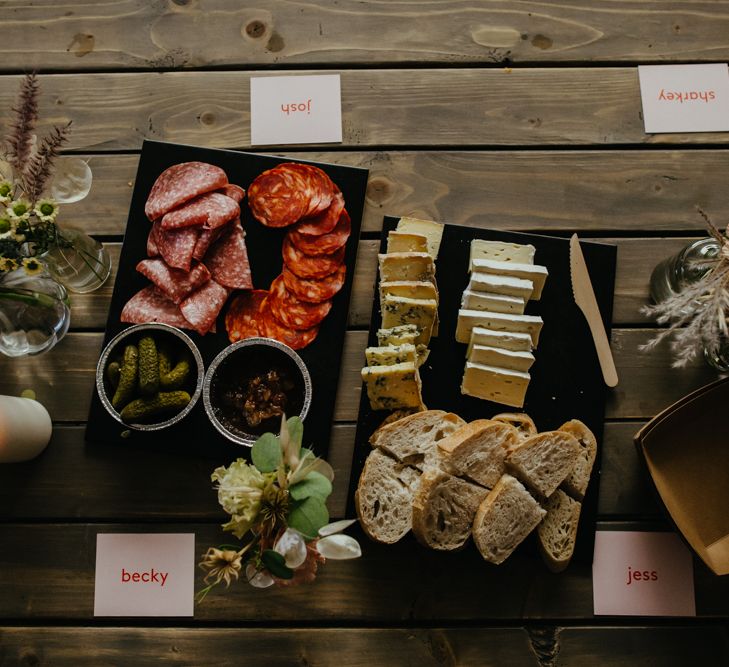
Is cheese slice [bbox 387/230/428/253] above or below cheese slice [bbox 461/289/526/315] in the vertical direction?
above

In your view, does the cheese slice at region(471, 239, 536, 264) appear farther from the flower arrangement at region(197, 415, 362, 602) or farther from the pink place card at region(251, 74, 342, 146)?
the flower arrangement at region(197, 415, 362, 602)

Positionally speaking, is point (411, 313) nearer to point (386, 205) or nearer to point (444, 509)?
point (386, 205)

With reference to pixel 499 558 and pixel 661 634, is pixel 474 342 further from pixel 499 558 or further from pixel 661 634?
pixel 661 634

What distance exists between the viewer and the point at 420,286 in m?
1.37

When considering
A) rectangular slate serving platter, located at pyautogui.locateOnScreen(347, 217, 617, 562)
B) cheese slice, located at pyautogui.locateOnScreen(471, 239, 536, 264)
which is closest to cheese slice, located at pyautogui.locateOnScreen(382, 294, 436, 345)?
rectangular slate serving platter, located at pyautogui.locateOnScreen(347, 217, 617, 562)

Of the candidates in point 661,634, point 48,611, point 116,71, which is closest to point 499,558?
point 661,634

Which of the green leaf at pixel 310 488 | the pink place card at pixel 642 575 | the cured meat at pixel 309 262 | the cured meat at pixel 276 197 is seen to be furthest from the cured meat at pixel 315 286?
the pink place card at pixel 642 575

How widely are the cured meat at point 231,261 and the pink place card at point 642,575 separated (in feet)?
2.91

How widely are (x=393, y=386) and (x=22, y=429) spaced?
28.1 inches

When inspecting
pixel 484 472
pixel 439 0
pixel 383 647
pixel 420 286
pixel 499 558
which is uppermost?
pixel 439 0

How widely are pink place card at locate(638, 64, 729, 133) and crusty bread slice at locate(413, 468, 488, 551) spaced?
865 mm

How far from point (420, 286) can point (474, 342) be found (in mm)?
154

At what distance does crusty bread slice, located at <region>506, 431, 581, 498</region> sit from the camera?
51.4 inches

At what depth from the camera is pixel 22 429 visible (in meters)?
1.32
